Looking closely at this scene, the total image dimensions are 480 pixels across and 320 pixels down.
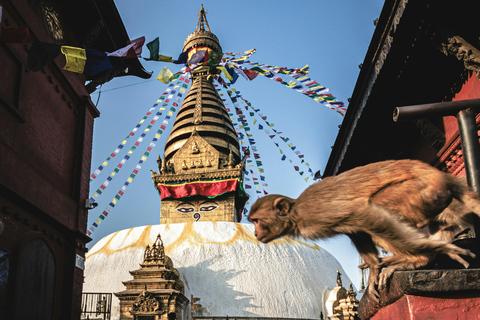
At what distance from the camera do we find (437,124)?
5359 mm

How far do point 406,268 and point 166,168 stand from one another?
25.0m

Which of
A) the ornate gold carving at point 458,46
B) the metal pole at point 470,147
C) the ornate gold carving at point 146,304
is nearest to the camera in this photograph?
the metal pole at point 470,147

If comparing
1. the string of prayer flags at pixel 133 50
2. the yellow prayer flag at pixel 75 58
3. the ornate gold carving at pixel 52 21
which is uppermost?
the ornate gold carving at pixel 52 21

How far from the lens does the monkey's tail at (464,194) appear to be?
2082 mm

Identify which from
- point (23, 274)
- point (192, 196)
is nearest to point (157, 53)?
point (23, 274)

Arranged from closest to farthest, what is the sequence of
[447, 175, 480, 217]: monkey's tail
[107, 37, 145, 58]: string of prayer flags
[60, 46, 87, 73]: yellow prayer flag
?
[447, 175, 480, 217]: monkey's tail < [60, 46, 87, 73]: yellow prayer flag < [107, 37, 145, 58]: string of prayer flags

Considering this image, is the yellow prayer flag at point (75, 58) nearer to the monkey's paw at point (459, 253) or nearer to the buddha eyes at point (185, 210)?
the monkey's paw at point (459, 253)

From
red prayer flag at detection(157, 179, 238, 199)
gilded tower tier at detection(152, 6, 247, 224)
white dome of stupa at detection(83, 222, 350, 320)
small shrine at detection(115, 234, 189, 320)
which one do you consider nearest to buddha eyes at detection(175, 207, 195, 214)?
gilded tower tier at detection(152, 6, 247, 224)

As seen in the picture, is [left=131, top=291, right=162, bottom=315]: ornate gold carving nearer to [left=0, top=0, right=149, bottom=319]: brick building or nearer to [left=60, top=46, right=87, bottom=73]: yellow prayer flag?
[left=0, top=0, right=149, bottom=319]: brick building

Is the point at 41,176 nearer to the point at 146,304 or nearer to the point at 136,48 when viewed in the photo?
the point at 136,48

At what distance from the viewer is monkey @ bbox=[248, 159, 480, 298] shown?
1.94 metres

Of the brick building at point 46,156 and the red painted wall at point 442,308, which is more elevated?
the brick building at point 46,156

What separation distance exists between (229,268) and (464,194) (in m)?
16.9

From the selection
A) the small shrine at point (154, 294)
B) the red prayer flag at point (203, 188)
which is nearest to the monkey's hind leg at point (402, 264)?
the small shrine at point (154, 294)
